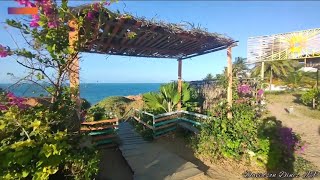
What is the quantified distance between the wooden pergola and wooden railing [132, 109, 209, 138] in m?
0.66

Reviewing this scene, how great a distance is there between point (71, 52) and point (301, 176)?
215 inches

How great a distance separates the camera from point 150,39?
6.38m

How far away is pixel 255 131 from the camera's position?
231 inches

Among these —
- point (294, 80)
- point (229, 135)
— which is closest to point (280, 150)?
point (229, 135)

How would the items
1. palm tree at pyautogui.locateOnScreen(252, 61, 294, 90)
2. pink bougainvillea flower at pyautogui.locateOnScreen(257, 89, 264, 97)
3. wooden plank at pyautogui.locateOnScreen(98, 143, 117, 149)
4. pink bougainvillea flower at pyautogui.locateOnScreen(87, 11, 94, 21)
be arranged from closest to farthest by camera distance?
pink bougainvillea flower at pyautogui.locateOnScreen(87, 11, 94, 21), wooden plank at pyautogui.locateOnScreen(98, 143, 117, 149), pink bougainvillea flower at pyautogui.locateOnScreen(257, 89, 264, 97), palm tree at pyautogui.locateOnScreen(252, 61, 294, 90)

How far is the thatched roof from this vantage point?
4.78m

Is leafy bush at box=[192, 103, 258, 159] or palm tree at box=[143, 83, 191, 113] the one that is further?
palm tree at box=[143, 83, 191, 113]

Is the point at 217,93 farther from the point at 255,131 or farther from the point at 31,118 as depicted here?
the point at 31,118

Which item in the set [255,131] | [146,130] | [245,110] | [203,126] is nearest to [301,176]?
[255,131]

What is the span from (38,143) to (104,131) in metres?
4.05

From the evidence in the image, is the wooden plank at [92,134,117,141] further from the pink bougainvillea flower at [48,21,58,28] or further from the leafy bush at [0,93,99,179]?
the pink bougainvillea flower at [48,21,58,28]

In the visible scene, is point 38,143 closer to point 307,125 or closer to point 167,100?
point 167,100

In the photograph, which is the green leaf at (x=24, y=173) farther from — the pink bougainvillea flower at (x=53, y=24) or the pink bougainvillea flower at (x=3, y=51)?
the pink bougainvillea flower at (x=53, y=24)

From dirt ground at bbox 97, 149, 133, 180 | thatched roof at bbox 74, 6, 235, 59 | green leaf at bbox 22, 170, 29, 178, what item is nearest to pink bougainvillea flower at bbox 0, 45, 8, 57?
thatched roof at bbox 74, 6, 235, 59
